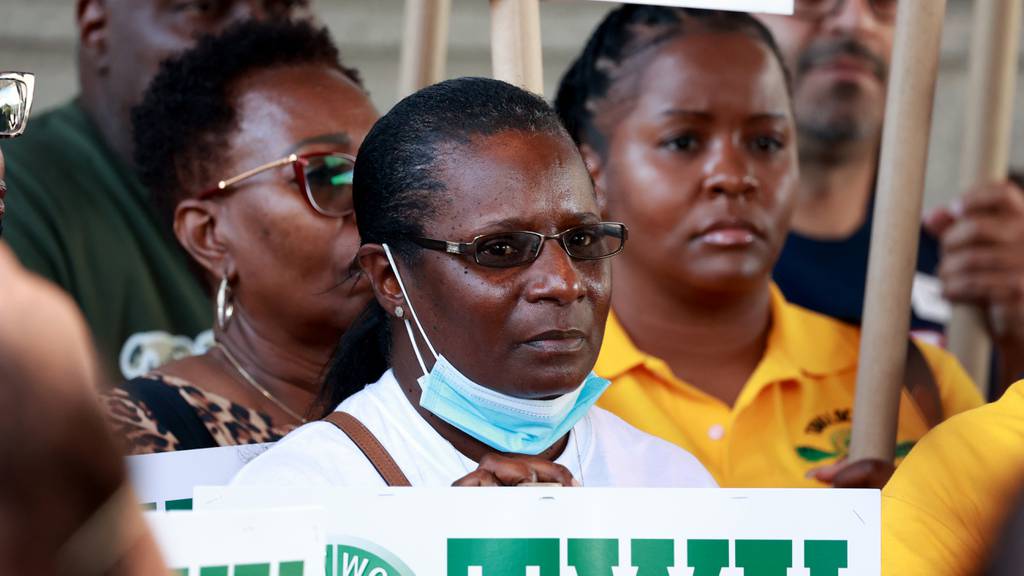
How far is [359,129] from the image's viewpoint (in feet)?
9.62

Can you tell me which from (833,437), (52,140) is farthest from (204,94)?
(833,437)

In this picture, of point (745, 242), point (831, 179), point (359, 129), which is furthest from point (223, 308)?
point (831, 179)

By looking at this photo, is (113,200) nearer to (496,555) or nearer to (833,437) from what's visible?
(833,437)

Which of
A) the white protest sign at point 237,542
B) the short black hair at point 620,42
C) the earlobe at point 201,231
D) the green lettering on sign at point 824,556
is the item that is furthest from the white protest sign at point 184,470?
the short black hair at point 620,42

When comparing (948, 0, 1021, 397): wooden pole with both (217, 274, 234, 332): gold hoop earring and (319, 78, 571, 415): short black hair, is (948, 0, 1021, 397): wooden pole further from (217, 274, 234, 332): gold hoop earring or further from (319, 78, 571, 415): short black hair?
(217, 274, 234, 332): gold hoop earring

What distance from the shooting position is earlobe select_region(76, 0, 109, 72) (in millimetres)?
3748

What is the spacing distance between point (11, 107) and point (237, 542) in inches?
22.7

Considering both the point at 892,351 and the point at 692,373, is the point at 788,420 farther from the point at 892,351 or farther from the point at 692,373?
the point at 892,351

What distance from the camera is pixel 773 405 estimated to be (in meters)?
3.15

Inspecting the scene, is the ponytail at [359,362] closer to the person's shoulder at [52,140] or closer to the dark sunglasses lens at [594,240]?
the dark sunglasses lens at [594,240]

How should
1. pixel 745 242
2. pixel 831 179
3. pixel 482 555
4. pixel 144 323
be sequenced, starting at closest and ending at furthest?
pixel 482 555, pixel 745 242, pixel 144 323, pixel 831 179

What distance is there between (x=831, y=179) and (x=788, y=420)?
4.06 ft

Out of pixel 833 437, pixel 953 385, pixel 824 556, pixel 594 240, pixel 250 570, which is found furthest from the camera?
pixel 953 385

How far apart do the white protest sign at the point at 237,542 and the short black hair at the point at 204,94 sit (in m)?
1.42
